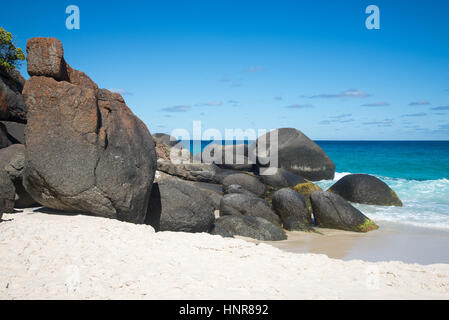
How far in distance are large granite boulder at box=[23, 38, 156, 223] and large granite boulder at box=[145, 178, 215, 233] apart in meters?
0.78

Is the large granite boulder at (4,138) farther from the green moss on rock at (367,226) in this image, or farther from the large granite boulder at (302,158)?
the large granite boulder at (302,158)

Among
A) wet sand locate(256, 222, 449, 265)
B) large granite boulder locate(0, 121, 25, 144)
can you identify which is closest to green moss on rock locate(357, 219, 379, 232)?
wet sand locate(256, 222, 449, 265)

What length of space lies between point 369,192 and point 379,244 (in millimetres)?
6556

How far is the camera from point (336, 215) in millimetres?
11750

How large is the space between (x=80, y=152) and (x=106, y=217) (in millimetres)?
1327

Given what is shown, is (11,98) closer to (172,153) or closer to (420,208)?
(172,153)

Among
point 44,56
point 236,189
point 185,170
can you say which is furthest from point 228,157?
point 44,56

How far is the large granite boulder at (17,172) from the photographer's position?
311 inches

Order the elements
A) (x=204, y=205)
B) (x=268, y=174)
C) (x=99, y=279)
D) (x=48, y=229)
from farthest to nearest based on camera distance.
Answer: (x=268, y=174) < (x=204, y=205) < (x=48, y=229) < (x=99, y=279)

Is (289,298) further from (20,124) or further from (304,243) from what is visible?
(20,124)

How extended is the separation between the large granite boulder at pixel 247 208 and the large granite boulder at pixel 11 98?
6.40 metres

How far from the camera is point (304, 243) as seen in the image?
9820 mm

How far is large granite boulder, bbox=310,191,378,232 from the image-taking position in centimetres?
1152
